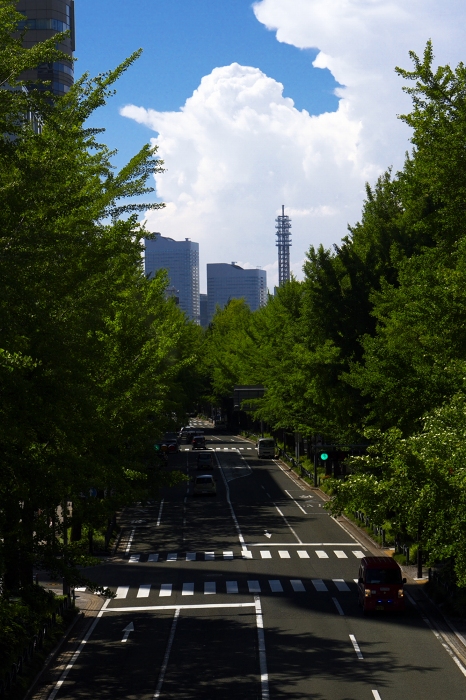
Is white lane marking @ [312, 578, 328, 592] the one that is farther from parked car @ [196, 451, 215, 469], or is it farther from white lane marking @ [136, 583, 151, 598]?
parked car @ [196, 451, 215, 469]

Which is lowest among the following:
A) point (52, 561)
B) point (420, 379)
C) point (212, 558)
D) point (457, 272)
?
point (212, 558)

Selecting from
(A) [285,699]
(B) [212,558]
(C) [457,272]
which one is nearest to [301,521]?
(B) [212,558]

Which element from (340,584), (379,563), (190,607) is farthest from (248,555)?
(379,563)

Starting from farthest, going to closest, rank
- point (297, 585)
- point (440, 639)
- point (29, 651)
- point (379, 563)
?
point (297, 585) < point (379, 563) < point (440, 639) < point (29, 651)

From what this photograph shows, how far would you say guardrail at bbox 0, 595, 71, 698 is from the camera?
65.7 feet

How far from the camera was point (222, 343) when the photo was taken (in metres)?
112

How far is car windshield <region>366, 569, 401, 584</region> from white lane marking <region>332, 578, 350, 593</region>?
3.94m

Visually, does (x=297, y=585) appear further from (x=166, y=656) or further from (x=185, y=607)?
(x=166, y=656)

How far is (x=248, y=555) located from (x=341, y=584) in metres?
6.82

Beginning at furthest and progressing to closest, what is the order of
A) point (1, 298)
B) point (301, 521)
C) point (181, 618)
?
point (301, 521)
point (181, 618)
point (1, 298)

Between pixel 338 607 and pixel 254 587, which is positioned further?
pixel 254 587

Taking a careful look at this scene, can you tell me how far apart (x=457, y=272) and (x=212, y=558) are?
1844 cm

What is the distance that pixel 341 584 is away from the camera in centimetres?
3375

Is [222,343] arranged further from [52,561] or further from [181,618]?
[52,561]
